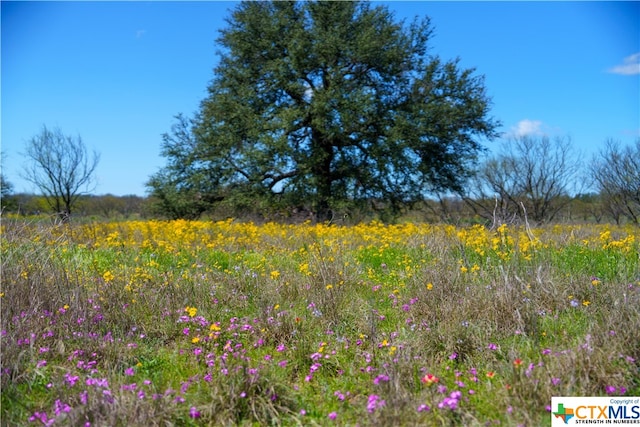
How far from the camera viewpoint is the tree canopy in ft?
54.1

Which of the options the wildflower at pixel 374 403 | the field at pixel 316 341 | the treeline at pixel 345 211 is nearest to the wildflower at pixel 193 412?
the field at pixel 316 341

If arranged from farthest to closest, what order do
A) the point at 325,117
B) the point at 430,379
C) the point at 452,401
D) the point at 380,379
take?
the point at 325,117 < the point at 380,379 < the point at 430,379 < the point at 452,401

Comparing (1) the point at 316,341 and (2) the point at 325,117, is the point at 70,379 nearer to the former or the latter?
(1) the point at 316,341

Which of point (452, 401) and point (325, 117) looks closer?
point (452, 401)

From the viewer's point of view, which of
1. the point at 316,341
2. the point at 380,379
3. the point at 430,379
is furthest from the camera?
the point at 316,341

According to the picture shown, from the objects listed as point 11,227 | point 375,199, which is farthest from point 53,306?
point 375,199

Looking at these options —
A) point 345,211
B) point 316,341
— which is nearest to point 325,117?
point 345,211

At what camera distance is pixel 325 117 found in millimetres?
16094

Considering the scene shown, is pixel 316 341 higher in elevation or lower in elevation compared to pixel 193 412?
higher

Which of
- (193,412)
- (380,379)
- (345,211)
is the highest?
(345,211)

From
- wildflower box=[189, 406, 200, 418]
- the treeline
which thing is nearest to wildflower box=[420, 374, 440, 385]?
wildflower box=[189, 406, 200, 418]

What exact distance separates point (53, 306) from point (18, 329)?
1.89ft

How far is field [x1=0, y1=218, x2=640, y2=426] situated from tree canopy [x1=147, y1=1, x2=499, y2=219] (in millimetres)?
11602

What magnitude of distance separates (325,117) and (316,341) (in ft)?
43.6
